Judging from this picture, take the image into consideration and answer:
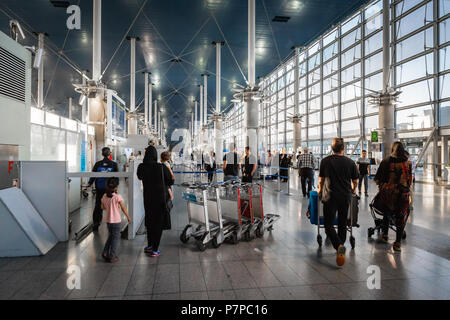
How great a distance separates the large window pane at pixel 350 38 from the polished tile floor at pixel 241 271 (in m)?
17.5

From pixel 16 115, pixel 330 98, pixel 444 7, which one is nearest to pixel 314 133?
pixel 330 98

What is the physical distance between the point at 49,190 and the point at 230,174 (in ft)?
18.3

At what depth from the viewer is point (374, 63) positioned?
59.1 feet

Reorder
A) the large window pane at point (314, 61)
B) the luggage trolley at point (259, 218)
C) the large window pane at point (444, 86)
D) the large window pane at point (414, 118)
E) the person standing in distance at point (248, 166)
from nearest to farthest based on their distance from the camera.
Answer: the luggage trolley at point (259, 218), the person standing in distance at point (248, 166), the large window pane at point (444, 86), the large window pane at point (414, 118), the large window pane at point (314, 61)

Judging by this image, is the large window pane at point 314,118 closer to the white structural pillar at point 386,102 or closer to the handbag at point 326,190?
the white structural pillar at point 386,102

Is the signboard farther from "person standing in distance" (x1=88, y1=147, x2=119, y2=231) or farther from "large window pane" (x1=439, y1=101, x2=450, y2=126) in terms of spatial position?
"person standing in distance" (x1=88, y1=147, x2=119, y2=231)

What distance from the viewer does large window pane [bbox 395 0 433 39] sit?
1495cm

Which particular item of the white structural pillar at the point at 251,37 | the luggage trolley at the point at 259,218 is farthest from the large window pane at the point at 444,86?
the luggage trolley at the point at 259,218

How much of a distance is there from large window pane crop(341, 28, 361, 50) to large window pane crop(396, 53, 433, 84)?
380 cm

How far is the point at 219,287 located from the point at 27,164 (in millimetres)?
4017

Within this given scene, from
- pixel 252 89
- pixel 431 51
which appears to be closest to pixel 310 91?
pixel 431 51

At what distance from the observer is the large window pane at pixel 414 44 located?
15133mm
